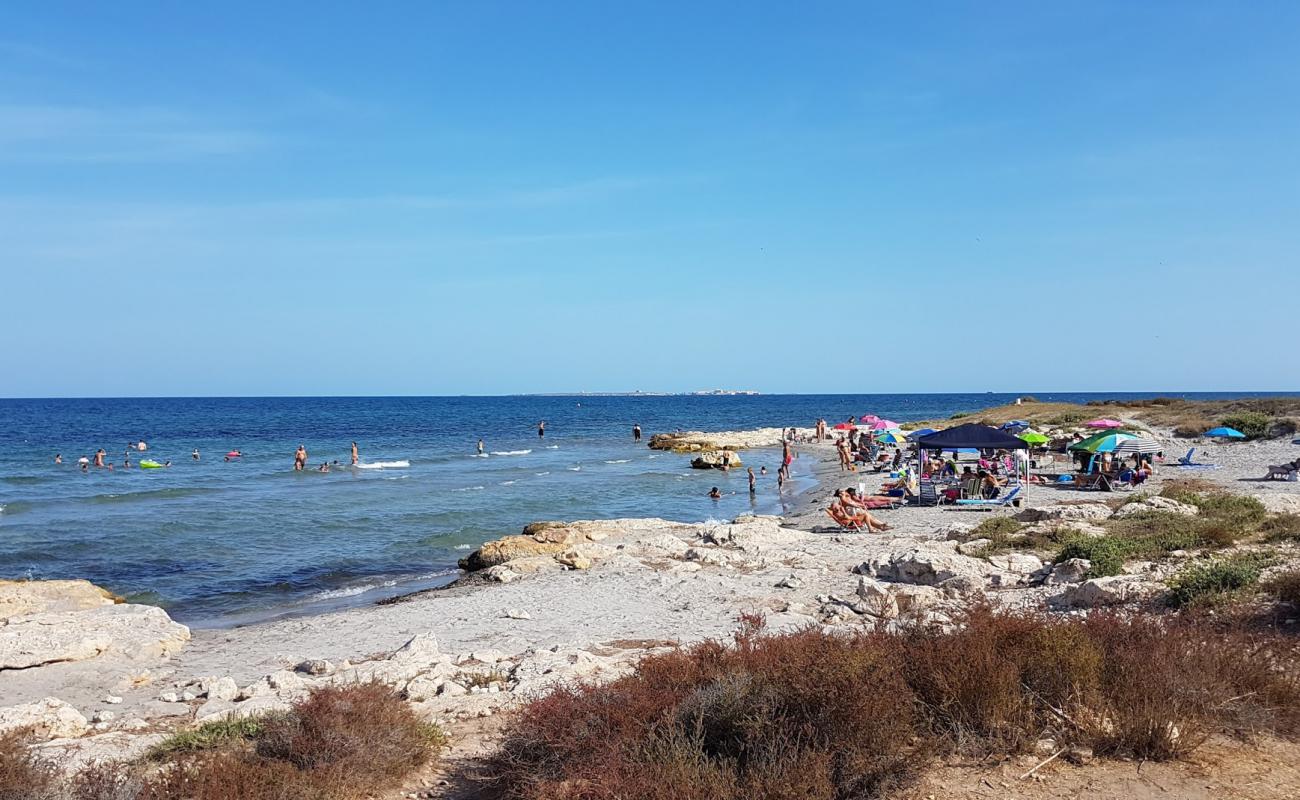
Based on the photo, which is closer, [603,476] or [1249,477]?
[1249,477]

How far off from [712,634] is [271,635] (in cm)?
722

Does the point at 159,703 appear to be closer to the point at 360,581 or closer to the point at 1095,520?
the point at 360,581

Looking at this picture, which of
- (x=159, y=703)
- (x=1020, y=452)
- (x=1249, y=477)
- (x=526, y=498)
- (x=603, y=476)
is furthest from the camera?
(x=603, y=476)

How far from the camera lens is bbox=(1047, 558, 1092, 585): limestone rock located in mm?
10498

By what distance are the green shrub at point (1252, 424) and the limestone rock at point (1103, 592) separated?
30.9 metres

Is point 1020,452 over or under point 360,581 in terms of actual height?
over

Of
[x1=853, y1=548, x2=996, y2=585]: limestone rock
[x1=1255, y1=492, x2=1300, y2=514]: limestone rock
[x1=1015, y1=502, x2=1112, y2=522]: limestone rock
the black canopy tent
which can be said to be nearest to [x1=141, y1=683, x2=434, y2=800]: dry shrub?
[x1=853, y1=548, x2=996, y2=585]: limestone rock

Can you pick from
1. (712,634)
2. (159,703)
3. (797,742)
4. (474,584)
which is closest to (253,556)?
(474,584)

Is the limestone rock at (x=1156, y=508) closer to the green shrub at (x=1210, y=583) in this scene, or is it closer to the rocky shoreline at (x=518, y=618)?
the rocky shoreline at (x=518, y=618)

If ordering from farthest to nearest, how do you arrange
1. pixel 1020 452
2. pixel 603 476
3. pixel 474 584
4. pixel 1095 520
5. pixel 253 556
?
pixel 603 476 < pixel 1020 452 < pixel 253 556 < pixel 474 584 < pixel 1095 520

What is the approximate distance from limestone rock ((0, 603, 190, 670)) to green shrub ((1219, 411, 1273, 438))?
37825mm

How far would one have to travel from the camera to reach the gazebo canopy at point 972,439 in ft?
65.4

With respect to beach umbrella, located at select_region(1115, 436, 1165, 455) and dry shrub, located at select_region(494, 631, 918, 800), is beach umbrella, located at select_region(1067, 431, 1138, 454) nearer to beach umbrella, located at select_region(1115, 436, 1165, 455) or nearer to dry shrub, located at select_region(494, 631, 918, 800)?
beach umbrella, located at select_region(1115, 436, 1165, 455)

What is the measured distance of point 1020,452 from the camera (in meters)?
24.5
